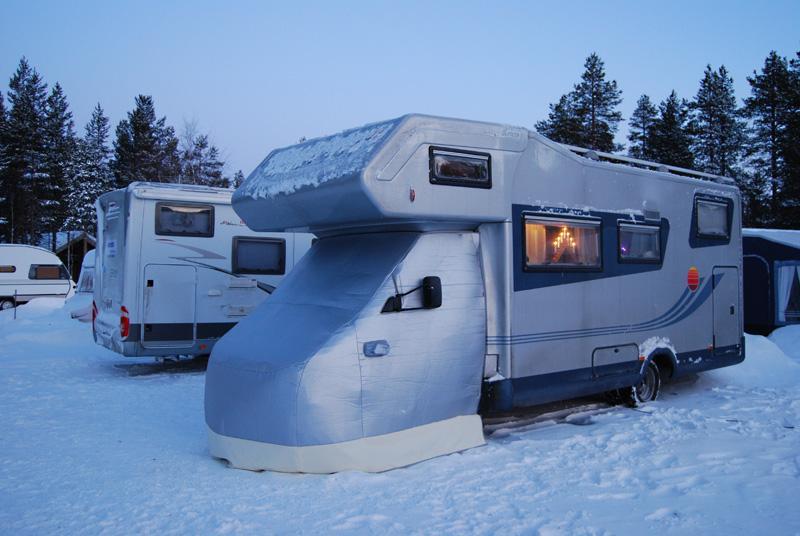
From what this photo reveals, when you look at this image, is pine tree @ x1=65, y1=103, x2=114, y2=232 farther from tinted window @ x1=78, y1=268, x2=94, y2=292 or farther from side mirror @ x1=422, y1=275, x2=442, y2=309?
side mirror @ x1=422, y1=275, x2=442, y2=309

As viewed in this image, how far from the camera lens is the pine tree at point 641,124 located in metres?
42.1

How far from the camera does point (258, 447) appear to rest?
5.54 m

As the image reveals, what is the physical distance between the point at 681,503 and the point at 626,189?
13.7 ft

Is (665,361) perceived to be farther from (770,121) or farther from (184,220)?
(770,121)

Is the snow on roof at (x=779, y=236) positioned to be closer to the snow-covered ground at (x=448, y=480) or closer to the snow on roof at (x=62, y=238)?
the snow-covered ground at (x=448, y=480)

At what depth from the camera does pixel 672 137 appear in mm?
37469

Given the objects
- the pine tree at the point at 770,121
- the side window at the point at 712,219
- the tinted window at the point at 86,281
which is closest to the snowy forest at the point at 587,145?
the pine tree at the point at 770,121

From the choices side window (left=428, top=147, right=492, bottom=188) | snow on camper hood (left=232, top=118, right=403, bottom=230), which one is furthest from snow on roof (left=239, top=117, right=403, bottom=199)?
side window (left=428, top=147, right=492, bottom=188)

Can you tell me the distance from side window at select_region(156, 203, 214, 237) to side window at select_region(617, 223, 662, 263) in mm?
6936

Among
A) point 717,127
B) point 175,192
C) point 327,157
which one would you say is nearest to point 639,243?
point 327,157

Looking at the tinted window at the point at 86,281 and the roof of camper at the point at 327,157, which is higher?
the roof of camper at the point at 327,157

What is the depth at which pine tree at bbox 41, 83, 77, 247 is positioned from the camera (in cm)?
4681

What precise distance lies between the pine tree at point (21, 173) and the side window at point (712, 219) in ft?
154

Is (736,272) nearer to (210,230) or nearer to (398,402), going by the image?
(398,402)
